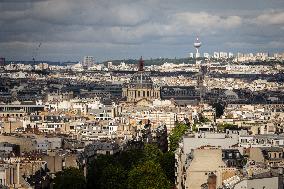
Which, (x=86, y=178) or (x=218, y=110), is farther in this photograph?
(x=218, y=110)

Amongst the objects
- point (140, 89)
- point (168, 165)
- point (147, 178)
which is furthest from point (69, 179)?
point (140, 89)

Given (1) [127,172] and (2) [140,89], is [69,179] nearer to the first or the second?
(1) [127,172]

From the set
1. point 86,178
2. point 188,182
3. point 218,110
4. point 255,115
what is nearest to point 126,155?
point 86,178

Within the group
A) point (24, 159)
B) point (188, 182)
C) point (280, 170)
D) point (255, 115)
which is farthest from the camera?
point (255, 115)

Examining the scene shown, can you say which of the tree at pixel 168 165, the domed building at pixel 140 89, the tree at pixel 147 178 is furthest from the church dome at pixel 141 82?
the tree at pixel 147 178

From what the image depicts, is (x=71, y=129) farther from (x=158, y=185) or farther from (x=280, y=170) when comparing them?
(x=280, y=170)

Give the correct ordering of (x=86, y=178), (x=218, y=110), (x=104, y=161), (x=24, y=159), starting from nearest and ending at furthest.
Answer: (x=24, y=159)
(x=86, y=178)
(x=104, y=161)
(x=218, y=110)

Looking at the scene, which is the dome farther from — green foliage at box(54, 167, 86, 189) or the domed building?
green foliage at box(54, 167, 86, 189)
